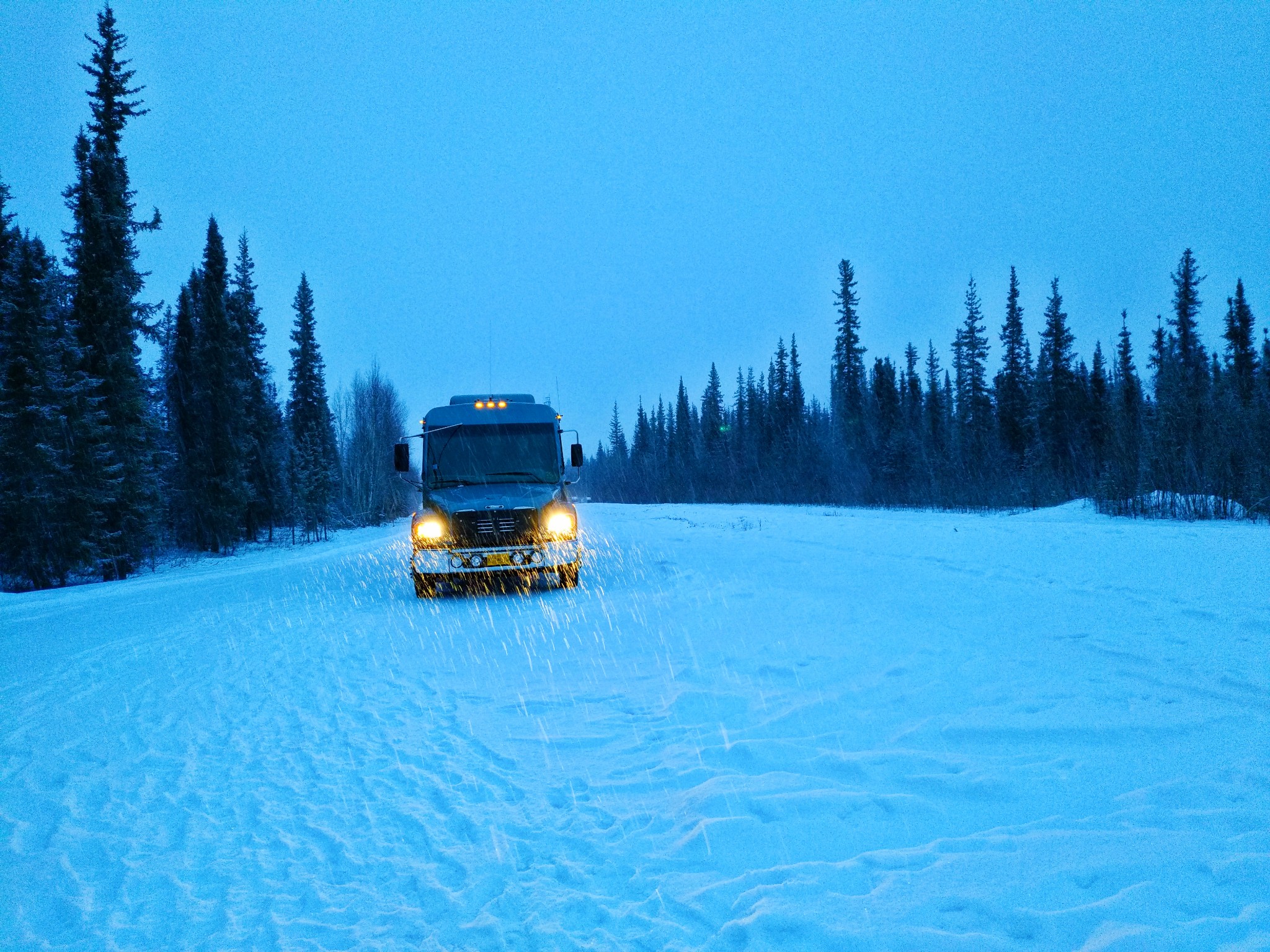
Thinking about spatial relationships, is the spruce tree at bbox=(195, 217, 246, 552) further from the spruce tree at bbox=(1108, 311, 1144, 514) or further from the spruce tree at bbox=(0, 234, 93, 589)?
the spruce tree at bbox=(1108, 311, 1144, 514)

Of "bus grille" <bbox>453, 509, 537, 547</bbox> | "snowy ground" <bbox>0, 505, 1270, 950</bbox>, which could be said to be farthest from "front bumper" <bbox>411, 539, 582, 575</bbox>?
"snowy ground" <bbox>0, 505, 1270, 950</bbox>

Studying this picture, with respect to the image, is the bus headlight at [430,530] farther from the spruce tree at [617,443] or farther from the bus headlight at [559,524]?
the spruce tree at [617,443]

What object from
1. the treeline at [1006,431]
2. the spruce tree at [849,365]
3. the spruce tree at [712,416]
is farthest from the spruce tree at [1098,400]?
the spruce tree at [712,416]

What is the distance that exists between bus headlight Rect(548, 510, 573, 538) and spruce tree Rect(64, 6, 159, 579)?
52.5 ft

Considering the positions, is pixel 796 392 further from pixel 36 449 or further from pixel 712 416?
pixel 36 449

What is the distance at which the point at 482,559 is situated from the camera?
10.2m

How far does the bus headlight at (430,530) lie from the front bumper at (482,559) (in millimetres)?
184

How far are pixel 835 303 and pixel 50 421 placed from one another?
57.6 meters

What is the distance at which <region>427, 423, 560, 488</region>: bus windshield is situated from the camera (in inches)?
441

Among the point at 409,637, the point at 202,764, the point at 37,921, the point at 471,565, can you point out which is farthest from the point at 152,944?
the point at 471,565

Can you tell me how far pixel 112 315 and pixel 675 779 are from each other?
963 inches

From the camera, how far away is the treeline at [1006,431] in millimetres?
16250

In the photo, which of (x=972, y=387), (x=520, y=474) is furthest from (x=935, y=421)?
(x=520, y=474)

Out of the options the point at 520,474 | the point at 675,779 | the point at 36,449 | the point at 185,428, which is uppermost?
the point at 185,428
